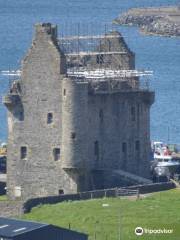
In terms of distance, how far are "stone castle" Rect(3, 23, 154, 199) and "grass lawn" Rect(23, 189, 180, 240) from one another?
13.8 feet

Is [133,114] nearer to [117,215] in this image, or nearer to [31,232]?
[117,215]

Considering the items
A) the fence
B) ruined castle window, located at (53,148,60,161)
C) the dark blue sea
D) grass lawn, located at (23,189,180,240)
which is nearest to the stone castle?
ruined castle window, located at (53,148,60,161)

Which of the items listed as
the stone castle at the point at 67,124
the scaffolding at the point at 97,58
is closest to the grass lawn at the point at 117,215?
the stone castle at the point at 67,124

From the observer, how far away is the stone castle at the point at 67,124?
67750mm

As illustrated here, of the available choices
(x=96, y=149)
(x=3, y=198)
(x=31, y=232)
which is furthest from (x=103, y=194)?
(x=31, y=232)

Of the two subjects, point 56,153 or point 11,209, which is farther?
point 56,153

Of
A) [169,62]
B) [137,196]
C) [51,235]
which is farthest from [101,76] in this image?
[169,62]

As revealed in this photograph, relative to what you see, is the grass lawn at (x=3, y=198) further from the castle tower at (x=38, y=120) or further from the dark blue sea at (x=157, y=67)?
the dark blue sea at (x=157, y=67)

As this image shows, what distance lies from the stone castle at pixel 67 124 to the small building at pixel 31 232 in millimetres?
16155

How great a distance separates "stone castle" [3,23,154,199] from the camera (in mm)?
67750

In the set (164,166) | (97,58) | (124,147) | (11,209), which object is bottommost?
(11,209)

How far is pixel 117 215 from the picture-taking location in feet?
193

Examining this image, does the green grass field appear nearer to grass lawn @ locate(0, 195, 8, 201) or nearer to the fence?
grass lawn @ locate(0, 195, 8, 201)

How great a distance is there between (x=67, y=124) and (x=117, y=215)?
369 inches
